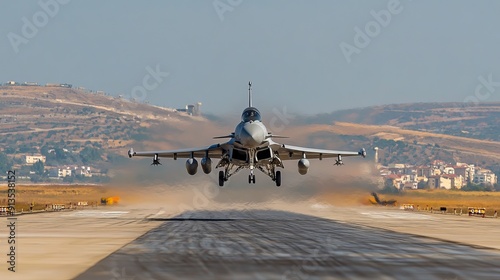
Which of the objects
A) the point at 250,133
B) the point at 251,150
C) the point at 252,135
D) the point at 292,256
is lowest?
the point at 292,256

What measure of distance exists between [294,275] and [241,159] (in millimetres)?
32378

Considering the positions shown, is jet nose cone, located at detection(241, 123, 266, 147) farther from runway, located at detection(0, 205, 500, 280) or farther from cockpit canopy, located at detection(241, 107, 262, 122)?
runway, located at detection(0, 205, 500, 280)

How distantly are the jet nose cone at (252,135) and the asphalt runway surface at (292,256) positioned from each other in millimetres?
7106

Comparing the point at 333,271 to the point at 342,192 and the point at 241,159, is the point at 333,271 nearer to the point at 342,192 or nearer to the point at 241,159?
the point at 241,159

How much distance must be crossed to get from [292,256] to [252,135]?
22.1m

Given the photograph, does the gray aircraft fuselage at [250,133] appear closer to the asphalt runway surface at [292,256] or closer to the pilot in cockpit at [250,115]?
the pilot in cockpit at [250,115]

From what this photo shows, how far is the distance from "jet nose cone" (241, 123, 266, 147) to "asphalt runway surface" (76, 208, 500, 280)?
7.11m

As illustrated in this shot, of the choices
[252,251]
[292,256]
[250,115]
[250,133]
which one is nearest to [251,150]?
[250,115]

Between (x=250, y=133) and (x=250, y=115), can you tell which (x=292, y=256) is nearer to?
(x=250, y=133)

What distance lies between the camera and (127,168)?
86.8 metres

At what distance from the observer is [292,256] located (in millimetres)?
33594

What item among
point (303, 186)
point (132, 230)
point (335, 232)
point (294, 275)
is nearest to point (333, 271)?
point (294, 275)

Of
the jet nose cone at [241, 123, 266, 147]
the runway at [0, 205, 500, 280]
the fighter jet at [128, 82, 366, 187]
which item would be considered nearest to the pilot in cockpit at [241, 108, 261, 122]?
the fighter jet at [128, 82, 366, 187]

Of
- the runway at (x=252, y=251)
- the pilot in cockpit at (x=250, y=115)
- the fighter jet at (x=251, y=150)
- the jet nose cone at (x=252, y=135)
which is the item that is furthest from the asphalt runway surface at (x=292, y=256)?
the pilot in cockpit at (x=250, y=115)
